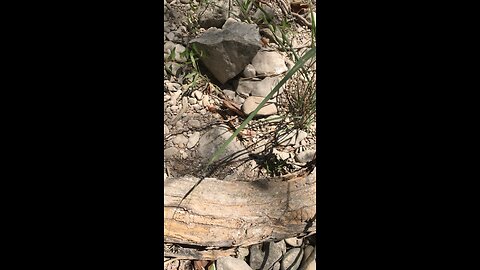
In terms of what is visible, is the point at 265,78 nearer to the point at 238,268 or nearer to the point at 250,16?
the point at 250,16

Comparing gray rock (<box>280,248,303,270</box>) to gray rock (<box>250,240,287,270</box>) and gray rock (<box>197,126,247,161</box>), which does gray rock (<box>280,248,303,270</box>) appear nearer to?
gray rock (<box>250,240,287,270</box>)

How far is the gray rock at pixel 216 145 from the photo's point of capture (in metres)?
1.36

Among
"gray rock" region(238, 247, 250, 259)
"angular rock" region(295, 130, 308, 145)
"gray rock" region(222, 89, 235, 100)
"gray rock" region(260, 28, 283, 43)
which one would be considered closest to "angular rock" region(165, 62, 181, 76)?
"gray rock" region(222, 89, 235, 100)

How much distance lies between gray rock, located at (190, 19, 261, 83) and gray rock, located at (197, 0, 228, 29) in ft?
0.18

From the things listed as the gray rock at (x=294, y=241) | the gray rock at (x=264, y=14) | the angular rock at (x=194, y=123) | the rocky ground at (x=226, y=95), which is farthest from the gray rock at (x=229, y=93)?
the gray rock at (x=294, y=241)

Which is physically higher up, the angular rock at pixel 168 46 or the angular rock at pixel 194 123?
the angular rock at pixel 168 46

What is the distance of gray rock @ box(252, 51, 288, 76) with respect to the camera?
4.82ft

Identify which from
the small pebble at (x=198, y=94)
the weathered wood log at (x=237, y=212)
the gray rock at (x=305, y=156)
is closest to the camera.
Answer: the weathered wood log at (x=237, y=212)

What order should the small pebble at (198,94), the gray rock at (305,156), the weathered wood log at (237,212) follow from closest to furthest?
the weathered wood log at (237,212) → the gray rock at (305,156) → the small pebble at (198,94)

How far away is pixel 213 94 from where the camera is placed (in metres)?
1.44

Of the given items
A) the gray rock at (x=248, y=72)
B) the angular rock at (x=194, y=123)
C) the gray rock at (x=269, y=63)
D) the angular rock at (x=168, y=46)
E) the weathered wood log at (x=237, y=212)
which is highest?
the angular rock at (x=168, y=46)

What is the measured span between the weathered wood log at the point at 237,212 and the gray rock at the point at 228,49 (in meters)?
0.34

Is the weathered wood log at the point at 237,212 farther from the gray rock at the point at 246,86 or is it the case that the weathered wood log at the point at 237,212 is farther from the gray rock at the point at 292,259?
the gray rock at the point at 246,86

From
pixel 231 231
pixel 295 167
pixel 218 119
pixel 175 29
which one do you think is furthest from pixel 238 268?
pixel 175 29
